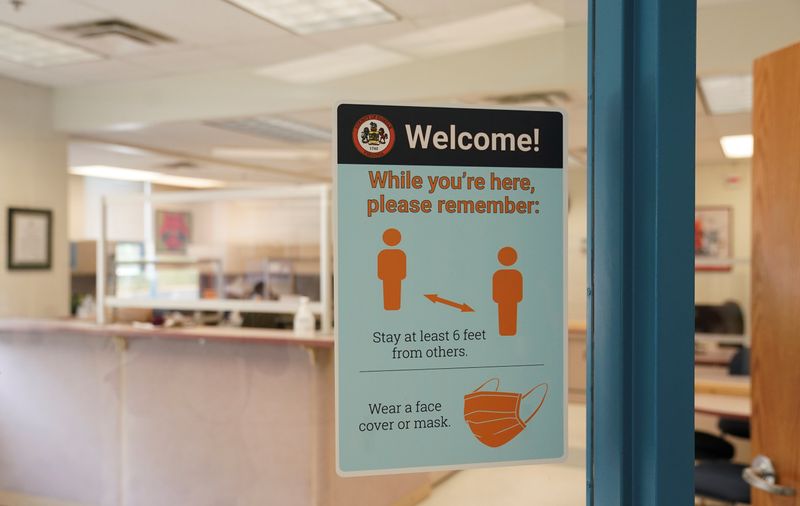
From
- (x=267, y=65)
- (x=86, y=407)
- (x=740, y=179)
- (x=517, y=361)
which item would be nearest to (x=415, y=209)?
(x=517, y=361)

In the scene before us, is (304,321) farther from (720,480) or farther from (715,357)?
(715,357)

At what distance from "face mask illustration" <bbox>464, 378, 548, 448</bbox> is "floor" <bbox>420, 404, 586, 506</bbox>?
0.07 m

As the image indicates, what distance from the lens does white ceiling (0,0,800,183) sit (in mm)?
1293

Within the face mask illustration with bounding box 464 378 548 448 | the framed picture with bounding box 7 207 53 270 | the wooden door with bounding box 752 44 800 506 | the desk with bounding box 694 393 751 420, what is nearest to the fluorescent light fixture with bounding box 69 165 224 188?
the framed picture with bounding box 7 207 53 270

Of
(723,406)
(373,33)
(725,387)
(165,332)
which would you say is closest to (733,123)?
(725,387)

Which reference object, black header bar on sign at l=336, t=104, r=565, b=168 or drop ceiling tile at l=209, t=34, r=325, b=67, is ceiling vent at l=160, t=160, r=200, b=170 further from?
black header bar on sign at l=336, t=104, r=565, b=168

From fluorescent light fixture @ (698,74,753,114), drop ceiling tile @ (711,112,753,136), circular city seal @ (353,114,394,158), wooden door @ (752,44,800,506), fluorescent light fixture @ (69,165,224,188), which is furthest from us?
drop ceiling tile @ (711,112,753,136)

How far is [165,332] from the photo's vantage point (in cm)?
138

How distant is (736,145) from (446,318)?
227 inches

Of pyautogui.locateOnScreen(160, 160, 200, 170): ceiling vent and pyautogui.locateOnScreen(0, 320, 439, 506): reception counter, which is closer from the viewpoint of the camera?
pyautogui.locateOnScreen(0, 320, 439, 506): reception counter

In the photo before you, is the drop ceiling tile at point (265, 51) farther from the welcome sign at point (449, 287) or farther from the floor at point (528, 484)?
the floor at point (528, 484)

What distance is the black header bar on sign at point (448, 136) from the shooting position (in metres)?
1.17

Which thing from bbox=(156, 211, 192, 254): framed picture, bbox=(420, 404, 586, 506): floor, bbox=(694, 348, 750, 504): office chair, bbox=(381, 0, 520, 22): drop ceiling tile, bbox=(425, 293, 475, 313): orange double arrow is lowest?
bbox=(694, 348, 750, 504): office chair

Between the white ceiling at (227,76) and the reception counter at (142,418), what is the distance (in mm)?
352
